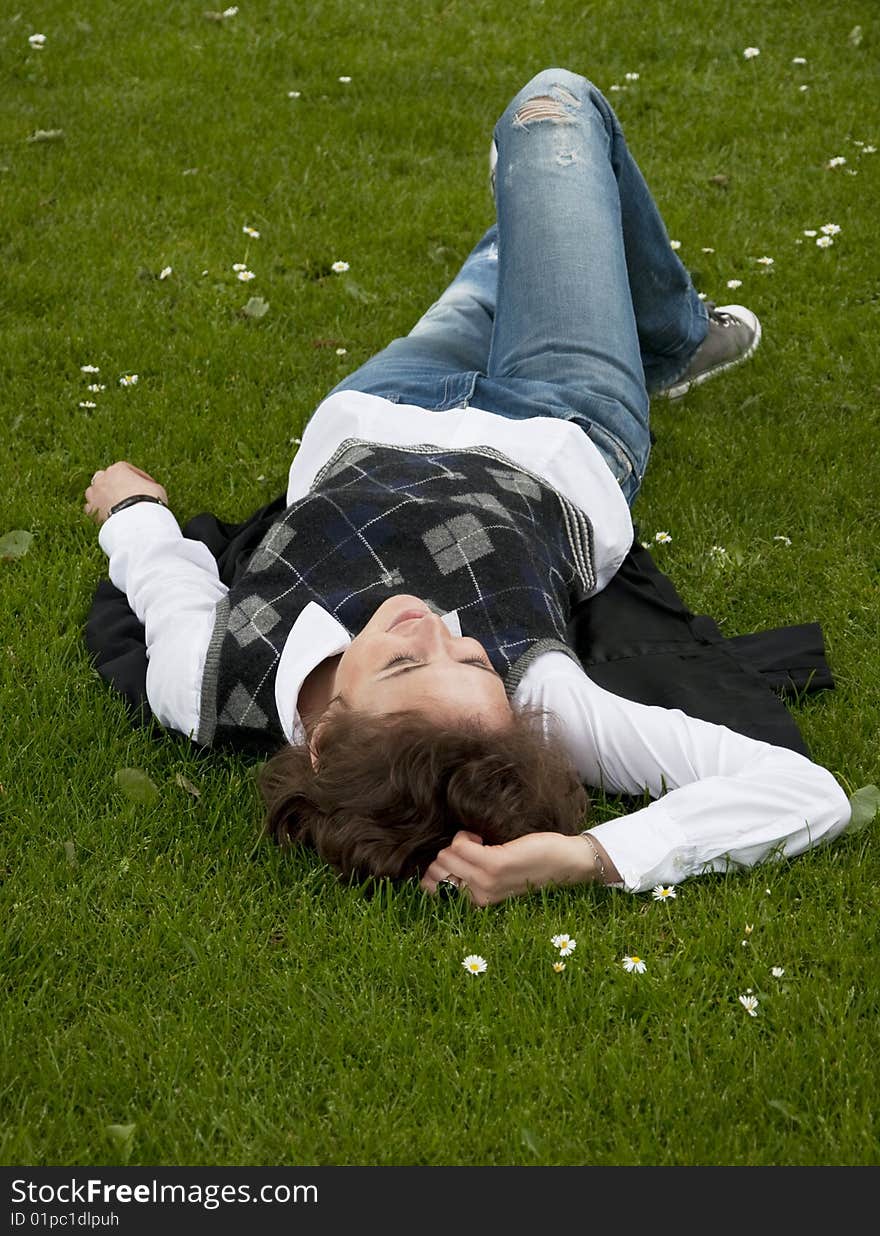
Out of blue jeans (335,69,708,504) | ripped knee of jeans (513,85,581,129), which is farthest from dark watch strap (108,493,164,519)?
ripped knee of jeans (513,85,581,129)

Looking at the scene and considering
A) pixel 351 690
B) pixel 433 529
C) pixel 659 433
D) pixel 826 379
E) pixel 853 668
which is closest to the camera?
pixel 351 690

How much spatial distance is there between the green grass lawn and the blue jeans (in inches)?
23.6

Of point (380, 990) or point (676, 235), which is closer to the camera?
point (380, 990)

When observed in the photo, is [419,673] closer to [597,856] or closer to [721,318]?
[597,856]

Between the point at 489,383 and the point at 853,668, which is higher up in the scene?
the point at 489,383

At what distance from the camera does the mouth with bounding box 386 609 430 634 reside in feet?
10.1

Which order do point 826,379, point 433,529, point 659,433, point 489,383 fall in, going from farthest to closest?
point 826,379 < point 659,433 < point 489,383 < point 433,529

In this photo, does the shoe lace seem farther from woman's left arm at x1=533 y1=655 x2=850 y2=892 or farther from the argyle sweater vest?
woman's left arm at x1=533 y1=655 x2=850 y2=892

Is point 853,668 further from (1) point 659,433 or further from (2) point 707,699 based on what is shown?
(1) point 659,433

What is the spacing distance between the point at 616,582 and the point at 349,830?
4.70 feet

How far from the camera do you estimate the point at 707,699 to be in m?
3.51
